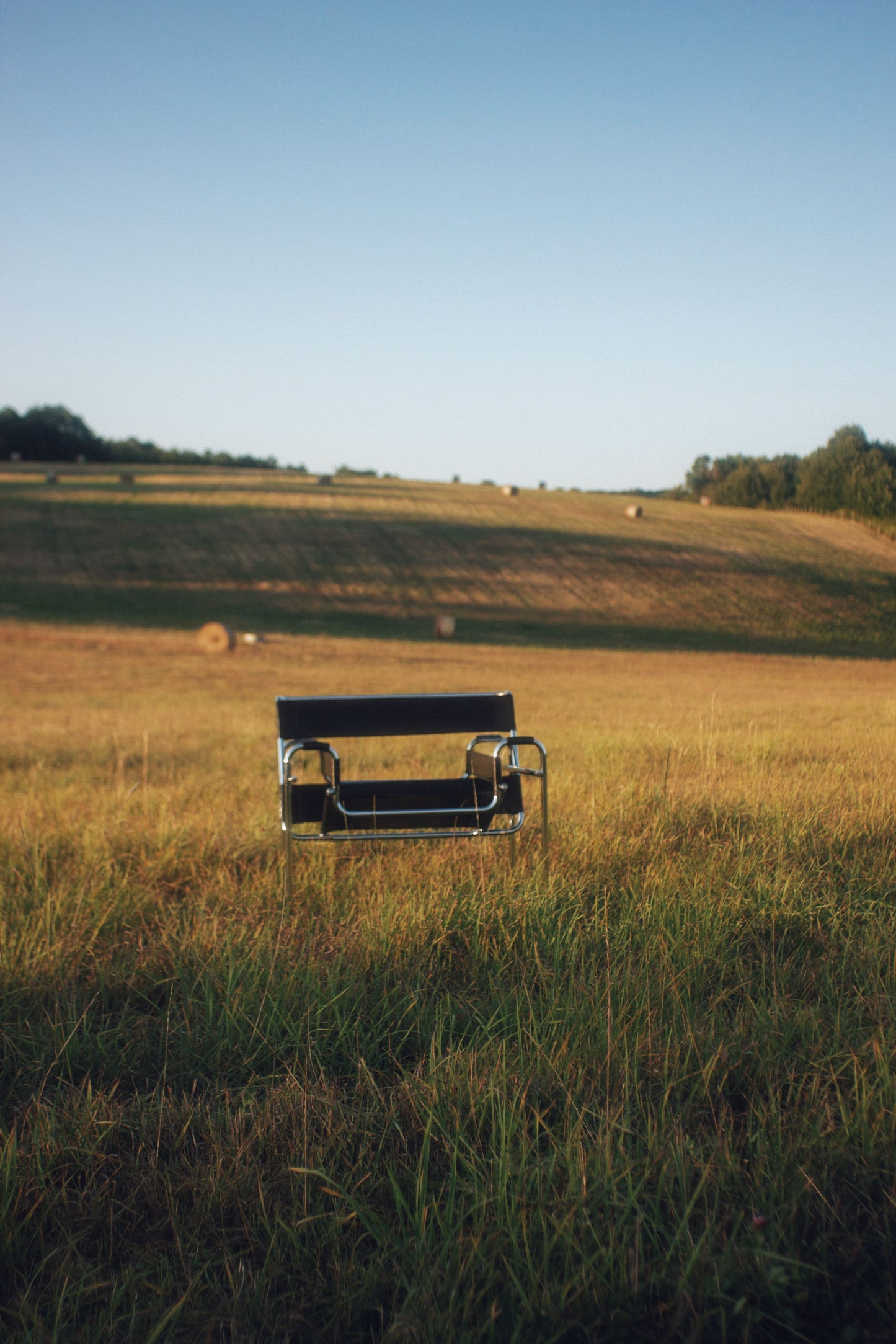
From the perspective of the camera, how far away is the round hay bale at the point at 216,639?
23.2m

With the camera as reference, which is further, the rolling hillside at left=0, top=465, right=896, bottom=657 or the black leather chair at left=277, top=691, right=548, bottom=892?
the rolling hillside at left=0, top=465, right=896, bottom=657

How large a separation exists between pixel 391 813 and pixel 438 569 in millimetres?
31516

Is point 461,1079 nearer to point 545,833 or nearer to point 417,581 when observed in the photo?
point 545,833

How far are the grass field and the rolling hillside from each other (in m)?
19.1

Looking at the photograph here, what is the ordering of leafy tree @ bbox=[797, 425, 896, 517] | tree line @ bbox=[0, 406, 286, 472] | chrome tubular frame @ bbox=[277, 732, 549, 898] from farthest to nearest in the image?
1. tree line @ bbox=[0, 406, 286, 472]
2. leafy tree @ bbox=[797, 425, 896, 517]
3. chrome tubular frame @ bbox=[277, 732, 549, 898]

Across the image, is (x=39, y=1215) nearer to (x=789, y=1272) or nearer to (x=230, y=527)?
(x=789, y=1272)

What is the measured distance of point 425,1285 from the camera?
165 centimetres

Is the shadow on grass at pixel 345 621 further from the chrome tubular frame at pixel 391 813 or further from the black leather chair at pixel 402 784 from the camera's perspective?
the chrome tubular frame at pixel 391 813

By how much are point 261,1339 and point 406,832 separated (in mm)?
2530

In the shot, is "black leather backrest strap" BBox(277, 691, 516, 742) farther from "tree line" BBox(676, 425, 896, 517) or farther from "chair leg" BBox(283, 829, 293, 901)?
"tree line" BBox(676, 425, 896, 517)

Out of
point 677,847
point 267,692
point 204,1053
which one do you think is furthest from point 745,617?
point 204,1053

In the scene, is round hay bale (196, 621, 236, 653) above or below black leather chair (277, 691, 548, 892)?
below

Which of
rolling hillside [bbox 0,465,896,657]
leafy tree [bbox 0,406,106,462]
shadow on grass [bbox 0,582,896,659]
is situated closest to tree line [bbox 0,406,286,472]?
leafy tree [bbox 0,406,106,462]

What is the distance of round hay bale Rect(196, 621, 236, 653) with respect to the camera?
23156 millimetres
